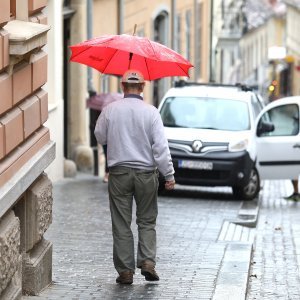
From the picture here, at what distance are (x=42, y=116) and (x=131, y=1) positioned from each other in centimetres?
2173

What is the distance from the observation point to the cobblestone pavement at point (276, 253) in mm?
10352

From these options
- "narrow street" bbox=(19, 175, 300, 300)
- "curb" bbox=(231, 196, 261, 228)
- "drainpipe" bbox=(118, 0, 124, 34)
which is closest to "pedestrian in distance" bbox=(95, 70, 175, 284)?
"narrow street" bbox=(19, 175, 300, 300)

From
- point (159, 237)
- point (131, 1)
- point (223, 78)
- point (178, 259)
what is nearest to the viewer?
point (178, 259)

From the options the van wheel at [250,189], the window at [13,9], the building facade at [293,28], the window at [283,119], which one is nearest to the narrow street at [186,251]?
the van wheel at [250,189]

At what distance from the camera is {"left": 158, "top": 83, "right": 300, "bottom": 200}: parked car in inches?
740

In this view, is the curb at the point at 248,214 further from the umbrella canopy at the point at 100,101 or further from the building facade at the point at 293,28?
the building facade at the point at 293,28

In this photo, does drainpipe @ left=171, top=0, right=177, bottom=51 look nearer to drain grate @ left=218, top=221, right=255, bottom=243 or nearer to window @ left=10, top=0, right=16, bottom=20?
drain grate @ left=218, top=221, right=255, bottom=243

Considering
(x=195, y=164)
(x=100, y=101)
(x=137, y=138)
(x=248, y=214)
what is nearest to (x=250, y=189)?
(x=195, y=164)

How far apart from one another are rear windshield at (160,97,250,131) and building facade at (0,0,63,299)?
33.0 ft

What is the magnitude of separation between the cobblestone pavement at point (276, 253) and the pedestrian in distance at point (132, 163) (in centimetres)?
104

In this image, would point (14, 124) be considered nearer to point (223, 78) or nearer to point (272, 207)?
point (272, 207)

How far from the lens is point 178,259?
11359 millimetres

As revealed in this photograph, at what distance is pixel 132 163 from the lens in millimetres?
9539

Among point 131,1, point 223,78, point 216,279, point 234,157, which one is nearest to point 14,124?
point 216,279
